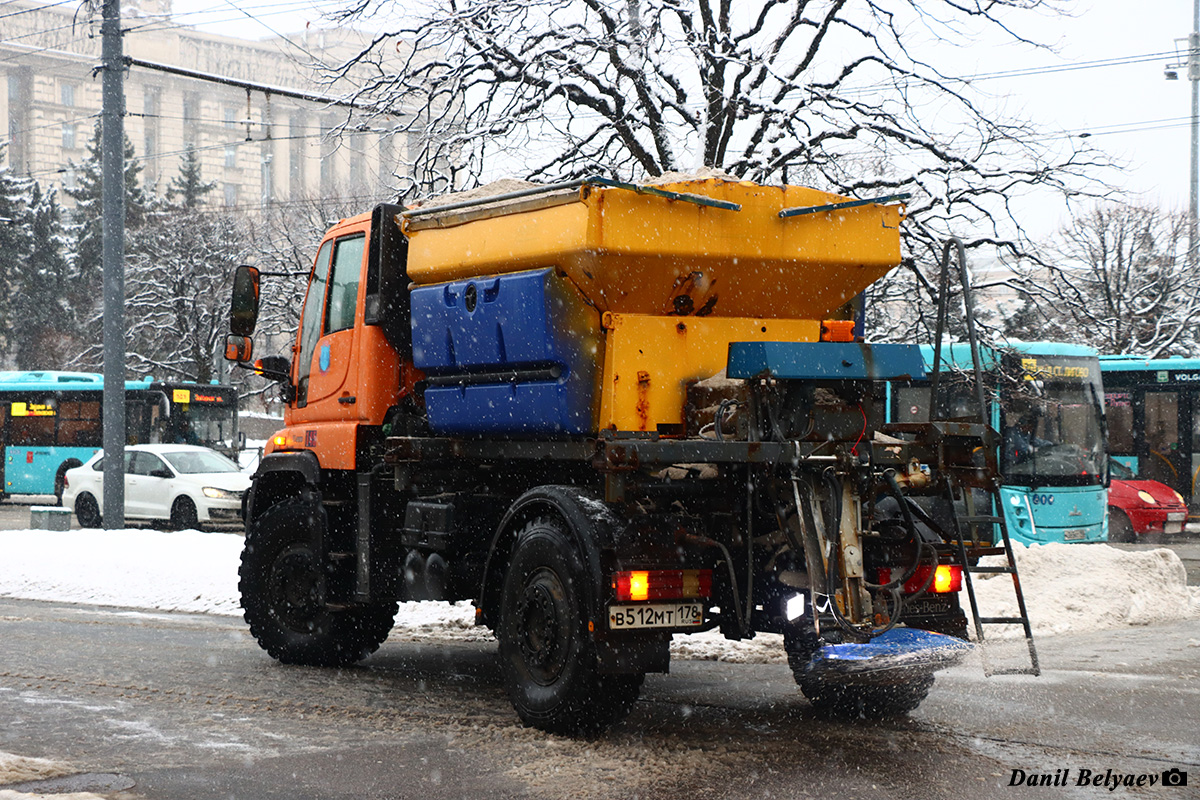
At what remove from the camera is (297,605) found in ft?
30.2

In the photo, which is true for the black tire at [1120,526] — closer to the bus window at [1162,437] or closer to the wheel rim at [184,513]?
the bus window at [1162,437]

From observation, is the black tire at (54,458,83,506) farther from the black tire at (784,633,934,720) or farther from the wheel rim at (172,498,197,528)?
the black tire at (784,633,934,720)

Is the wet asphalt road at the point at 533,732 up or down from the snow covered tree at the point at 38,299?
down

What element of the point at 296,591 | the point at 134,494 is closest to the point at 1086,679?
the point at 296,591

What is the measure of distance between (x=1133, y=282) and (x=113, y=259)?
28.7m

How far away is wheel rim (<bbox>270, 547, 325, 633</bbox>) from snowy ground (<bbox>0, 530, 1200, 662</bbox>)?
2004 mm

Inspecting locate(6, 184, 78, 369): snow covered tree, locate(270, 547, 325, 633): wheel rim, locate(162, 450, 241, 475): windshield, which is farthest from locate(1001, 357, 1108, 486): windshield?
locate(6, 184, 78, 369): snow covered tree

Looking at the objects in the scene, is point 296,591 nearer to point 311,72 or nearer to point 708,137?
point 708,137

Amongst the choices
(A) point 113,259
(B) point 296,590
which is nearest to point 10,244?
(A) point 113,259

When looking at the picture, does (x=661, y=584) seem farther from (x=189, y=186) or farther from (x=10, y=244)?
(x=189, y=186)

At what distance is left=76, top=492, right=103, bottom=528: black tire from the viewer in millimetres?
25719

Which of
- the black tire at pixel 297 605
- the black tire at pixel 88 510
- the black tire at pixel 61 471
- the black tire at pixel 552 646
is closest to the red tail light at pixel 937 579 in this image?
the black tire at pixel 552 646

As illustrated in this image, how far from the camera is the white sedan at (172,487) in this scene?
24.2 meters

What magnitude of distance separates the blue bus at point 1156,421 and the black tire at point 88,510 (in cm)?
1886
